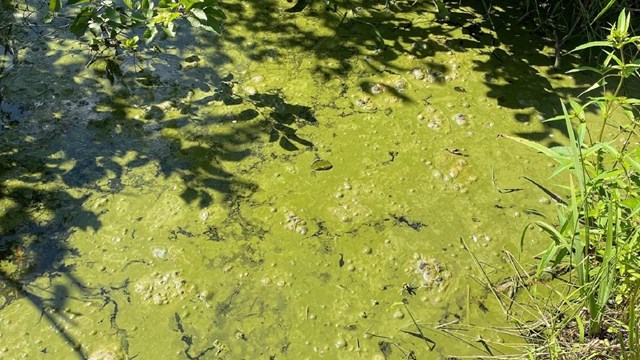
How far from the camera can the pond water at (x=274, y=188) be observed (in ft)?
5.83

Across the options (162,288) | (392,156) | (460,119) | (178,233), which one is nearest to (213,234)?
(178,233)

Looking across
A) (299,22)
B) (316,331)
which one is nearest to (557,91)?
(299,22)

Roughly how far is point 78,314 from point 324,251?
750 millimetres

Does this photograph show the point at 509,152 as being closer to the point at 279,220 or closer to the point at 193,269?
the point at 279,220

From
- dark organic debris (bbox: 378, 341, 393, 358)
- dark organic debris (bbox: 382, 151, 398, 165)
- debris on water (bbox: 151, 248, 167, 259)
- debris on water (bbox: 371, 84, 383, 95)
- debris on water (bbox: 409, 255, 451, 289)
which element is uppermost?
debris on water (bbox: 371, 84, 383, 95)

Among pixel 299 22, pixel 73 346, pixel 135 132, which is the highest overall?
pixel 299 22

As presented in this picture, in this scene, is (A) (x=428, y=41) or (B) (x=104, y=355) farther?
(A) (x=428, y=41)

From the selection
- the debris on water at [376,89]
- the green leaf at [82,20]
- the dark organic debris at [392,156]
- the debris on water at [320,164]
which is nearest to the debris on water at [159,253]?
the debris on water at [320,164]

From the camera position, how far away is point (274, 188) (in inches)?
83.6

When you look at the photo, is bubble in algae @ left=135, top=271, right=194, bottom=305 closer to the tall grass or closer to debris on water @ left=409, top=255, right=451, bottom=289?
debris on water @ left=409, top=255, right=451, bottom=289

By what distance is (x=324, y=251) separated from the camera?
6.46ft

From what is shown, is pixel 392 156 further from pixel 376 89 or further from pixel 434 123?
pixel 376 89

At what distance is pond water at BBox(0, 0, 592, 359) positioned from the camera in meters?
1.78

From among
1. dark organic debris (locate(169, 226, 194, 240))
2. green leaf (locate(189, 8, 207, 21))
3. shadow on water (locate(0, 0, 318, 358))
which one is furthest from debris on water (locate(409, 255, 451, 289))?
green leaf (locate(189, 8, 207, 21))
